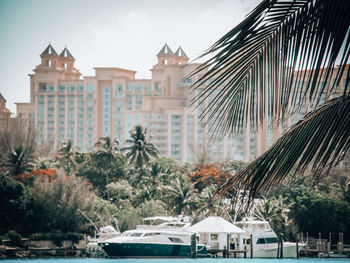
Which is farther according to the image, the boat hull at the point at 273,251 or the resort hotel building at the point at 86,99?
the resort hotel building at the point at 86,99

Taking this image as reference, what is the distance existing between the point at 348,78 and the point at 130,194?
2657 inches

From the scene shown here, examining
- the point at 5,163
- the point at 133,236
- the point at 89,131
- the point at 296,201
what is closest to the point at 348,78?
the point at 133,236

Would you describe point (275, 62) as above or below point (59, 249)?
above

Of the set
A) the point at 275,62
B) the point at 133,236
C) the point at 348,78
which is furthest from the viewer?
the point at 133,236

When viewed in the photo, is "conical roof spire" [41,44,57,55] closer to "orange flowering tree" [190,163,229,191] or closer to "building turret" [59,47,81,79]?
"building turret" [59,47,81,79]

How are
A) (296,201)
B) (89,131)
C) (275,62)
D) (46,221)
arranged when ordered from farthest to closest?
(89,131), (296,201), (46,221), (275,62)

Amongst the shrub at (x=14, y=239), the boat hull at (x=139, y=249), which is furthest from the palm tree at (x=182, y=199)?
the shrub at (x=14, y=239)

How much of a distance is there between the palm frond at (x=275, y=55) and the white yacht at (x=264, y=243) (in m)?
50.5

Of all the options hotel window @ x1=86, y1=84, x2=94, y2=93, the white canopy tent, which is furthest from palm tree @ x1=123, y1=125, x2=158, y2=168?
hotel window @ x1=86, y1=84, x2=94, y2=93

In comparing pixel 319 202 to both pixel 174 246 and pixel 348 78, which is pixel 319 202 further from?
pixel 348 78

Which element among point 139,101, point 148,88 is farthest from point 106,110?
point 148,88

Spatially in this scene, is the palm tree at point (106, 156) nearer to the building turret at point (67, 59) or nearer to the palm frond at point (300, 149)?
the palm frond at point (300, 149)

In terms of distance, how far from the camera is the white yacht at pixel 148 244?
49812 mm

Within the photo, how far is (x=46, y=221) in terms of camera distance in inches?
2222
